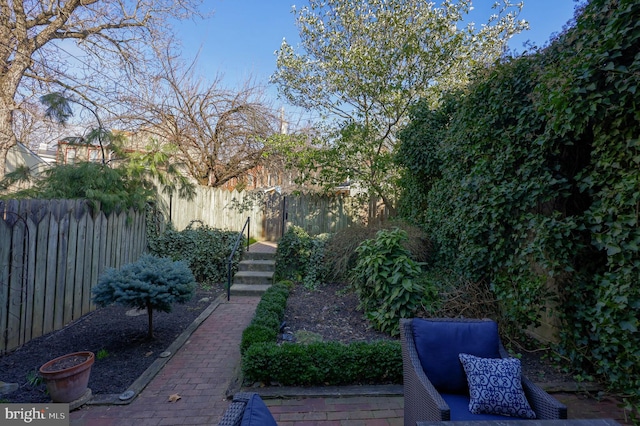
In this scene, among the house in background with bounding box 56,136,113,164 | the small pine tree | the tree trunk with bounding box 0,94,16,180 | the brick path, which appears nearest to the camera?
the brick path

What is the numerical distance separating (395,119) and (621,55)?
20.5 feet

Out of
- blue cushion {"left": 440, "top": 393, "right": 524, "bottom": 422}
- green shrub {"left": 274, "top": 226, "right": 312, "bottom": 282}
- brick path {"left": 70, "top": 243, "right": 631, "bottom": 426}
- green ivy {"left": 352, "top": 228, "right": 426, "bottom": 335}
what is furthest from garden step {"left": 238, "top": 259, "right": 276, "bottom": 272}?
blue cushion {"left": 440, "top": 393, "right": 524, "bottom": 422}

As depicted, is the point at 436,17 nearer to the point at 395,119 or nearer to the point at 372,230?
the point at 395,119

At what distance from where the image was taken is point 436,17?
734 centimetres

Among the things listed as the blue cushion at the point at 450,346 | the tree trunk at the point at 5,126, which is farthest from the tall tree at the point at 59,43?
the blue cushion at the point at 450,346

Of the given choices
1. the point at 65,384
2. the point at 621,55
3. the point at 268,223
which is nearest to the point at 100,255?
the point at 65,384

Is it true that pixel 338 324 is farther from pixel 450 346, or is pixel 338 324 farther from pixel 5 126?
pixel 5 126

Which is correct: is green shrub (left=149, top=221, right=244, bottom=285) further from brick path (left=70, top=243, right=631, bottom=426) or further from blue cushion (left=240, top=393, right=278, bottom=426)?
blue cushion (left=240, top=393, right=278, bottom=426)

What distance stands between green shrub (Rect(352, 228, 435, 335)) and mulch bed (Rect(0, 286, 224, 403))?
2652 millimetres

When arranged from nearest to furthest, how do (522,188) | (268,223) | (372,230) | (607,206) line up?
(607,206) → (522,188) → (372,230) → (268,223)

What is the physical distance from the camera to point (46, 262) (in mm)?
3912

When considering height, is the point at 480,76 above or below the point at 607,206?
above

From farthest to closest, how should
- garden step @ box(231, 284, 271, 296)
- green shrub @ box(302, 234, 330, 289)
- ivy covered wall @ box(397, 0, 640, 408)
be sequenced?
green shrub @ box(302, 234, 330, 289) < garden step @ box(231, 284, 271, 296) < ivy covered wall @ box(397, 0, 640, 408)

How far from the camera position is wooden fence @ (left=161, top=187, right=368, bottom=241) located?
9469 mm
